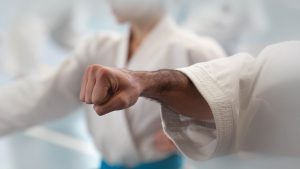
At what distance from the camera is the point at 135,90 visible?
407 millimetres

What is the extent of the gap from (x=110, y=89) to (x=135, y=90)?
3 centimetres

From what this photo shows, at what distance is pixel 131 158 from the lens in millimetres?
897

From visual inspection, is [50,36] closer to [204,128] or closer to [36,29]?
[36,29]

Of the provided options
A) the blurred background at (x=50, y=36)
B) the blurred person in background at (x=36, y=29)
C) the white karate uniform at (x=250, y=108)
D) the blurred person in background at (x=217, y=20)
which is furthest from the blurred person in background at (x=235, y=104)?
the blurred person in background at (x=36, y=29)

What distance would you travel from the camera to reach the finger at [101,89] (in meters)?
0.39

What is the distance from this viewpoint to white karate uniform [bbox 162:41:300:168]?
0.46 m

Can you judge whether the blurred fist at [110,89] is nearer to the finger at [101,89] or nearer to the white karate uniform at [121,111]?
the finger at [101,89]

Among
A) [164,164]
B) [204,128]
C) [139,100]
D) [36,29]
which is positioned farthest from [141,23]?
[36,29]

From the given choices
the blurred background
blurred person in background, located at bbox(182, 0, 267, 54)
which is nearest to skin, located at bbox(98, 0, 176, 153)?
blurred person in background, located at bbox(182, 0, 267, 54)

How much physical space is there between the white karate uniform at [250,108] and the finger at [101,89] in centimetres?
11

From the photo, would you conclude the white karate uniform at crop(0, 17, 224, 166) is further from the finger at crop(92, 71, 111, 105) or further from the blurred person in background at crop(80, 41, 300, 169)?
the finger at crop(92, 71, 111, 105)

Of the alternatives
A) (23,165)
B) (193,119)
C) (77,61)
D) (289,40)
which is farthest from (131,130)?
(23,165)

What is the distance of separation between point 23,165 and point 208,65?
1.22 m

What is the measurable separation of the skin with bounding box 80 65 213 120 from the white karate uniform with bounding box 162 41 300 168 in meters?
0.02
